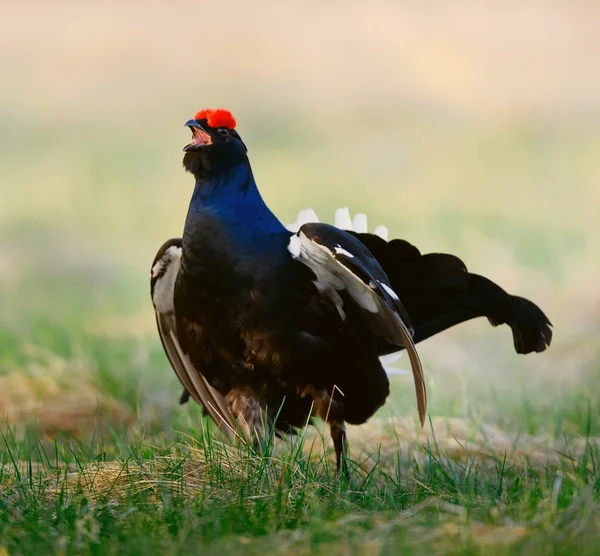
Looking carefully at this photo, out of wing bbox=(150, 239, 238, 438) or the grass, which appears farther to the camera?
wing bbox=(150, 239, 238, 438)

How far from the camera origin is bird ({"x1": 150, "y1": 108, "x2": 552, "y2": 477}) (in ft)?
14.4

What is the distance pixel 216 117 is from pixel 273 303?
2.61 ft

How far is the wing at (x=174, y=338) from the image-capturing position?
4.89 metres

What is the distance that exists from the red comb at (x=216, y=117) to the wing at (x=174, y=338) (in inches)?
22.1

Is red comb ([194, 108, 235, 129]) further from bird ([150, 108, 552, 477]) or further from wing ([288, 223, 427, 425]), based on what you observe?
wing ([288, 223, 427, 425])

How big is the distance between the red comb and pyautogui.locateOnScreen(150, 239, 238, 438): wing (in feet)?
1.84

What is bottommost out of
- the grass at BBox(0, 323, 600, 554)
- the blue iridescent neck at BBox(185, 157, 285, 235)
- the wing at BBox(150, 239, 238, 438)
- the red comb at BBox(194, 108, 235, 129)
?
the grass at BBox(0, 323, 600, 554)

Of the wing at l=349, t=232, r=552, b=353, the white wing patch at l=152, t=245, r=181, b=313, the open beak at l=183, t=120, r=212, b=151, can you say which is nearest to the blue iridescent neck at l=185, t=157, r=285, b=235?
the open beak at l=183, t=120, r=212, b=151

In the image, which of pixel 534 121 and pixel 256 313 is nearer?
pixel 256 313

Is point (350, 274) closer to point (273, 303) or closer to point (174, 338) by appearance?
Result: point (273, 303)

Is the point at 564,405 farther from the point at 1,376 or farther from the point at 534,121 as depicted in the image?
the point at 534,121

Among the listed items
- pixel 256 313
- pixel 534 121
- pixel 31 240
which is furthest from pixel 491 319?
pixel 534 121

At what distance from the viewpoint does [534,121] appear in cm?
1430

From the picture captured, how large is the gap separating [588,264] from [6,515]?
24.2 feet
